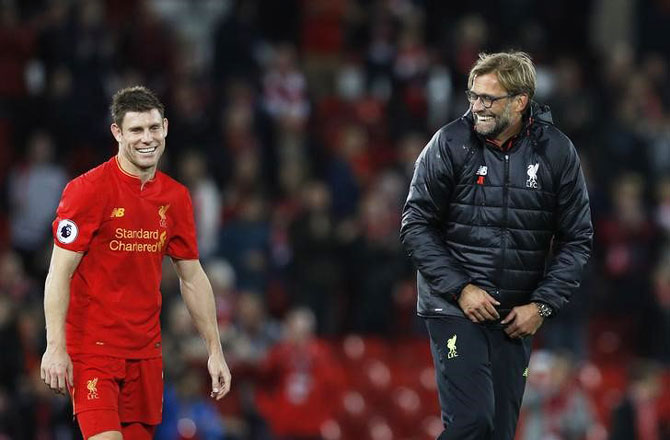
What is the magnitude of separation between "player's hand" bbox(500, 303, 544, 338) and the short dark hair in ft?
6.48

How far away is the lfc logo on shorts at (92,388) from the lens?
21.4 feet

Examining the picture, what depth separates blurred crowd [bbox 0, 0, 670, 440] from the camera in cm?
1267

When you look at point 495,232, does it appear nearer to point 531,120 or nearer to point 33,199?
point 531,120

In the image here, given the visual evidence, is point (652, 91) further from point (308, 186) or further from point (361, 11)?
point (308, 186)

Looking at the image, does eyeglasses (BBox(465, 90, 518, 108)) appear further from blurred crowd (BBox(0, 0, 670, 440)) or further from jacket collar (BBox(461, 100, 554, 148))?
blurred crowd (BBox(0, 0, 670, 440))

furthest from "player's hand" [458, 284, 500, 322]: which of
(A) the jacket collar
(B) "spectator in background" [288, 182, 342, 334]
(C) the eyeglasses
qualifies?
(B) "spectator in background" [288, 182, 342, 334]

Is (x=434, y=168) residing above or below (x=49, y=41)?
below

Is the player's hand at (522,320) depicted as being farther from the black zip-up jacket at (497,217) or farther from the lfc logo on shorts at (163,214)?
the lfc logo on shorts at (163,214)

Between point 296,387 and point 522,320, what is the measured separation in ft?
20.4

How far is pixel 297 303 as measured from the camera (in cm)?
1387

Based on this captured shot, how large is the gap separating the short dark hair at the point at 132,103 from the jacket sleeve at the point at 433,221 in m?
1.32

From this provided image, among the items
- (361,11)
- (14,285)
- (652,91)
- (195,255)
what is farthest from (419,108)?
(195,255)

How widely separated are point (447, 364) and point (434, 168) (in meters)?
0.96

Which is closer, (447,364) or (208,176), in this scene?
(447,364)
